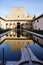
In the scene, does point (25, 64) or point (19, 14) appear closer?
point (25, 64)

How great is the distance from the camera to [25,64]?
4.92m

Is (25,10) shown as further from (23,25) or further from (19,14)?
(23,25)

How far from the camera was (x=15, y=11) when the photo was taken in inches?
1965

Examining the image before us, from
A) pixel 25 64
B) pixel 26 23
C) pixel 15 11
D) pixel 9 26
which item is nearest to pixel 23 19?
pixel 26 23

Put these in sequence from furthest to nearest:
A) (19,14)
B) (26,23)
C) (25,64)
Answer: (19,14), (26,23), (25,64)

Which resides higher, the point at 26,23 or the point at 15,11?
the point at 15,11

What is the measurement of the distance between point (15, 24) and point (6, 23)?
2.55 m

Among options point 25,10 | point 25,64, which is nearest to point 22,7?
point 25,10

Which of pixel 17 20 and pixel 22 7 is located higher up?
pixel 22 7

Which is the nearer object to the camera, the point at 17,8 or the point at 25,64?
the point at 25,64

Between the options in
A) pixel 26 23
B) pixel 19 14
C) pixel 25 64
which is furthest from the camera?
pixel 19 14

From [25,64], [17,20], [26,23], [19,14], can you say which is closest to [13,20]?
[17,20]

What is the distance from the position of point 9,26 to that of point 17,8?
990 centimetres

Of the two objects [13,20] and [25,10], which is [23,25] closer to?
[13,20]
